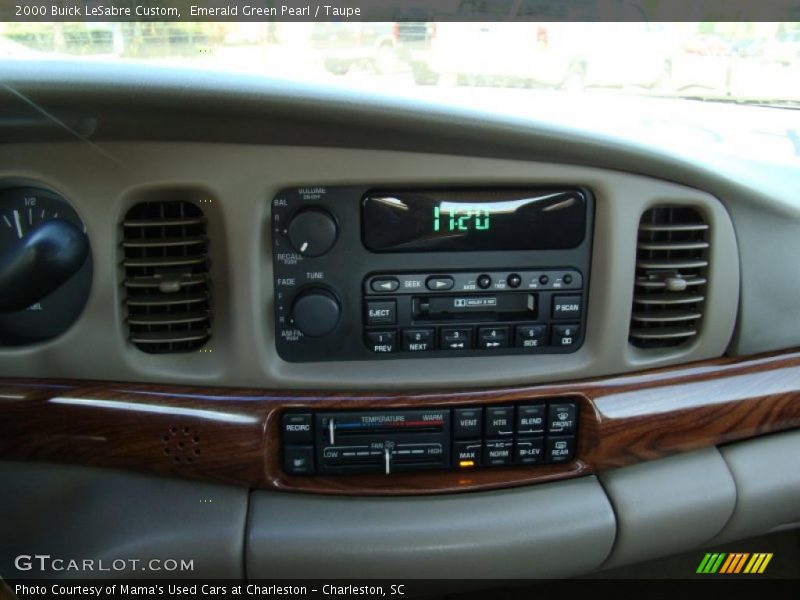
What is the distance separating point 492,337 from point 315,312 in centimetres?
35

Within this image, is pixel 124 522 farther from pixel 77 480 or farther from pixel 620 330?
pixel 620 330

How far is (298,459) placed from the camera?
1.39 meters

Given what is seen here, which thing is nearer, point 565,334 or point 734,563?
point 565,334

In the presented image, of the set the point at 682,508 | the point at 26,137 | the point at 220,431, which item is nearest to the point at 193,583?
the point at 220,431

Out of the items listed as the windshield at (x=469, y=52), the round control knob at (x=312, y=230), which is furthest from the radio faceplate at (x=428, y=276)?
the windshield at (x=469, y=52)

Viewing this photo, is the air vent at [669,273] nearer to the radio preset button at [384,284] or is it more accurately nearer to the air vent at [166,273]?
the radio preset button at [384,284]

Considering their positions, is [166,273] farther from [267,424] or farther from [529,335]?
[529,335]

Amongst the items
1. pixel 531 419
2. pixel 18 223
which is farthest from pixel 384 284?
pixel 18 223

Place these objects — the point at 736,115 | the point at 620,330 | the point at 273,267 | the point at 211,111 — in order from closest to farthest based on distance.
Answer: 1. the point at 211,111
2. the point at 273,267
3. the point at 620,330
4. the point at 736,115

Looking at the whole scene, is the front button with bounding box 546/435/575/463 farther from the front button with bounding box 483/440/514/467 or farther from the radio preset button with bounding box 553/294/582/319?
the radio preset button with bounding box 553/294/582/319

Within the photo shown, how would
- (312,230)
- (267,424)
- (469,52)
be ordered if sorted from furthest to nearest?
(469,52), (267,424), (312,230)

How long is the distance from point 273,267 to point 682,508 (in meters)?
1.00

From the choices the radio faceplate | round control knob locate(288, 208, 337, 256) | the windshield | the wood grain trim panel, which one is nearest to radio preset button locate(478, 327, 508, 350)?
the radio faceplate

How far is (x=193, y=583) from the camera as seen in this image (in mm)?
1379
